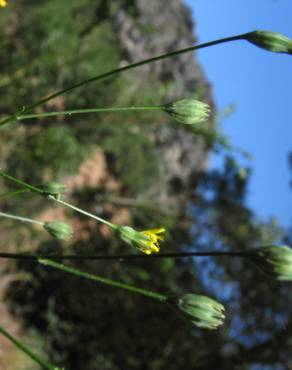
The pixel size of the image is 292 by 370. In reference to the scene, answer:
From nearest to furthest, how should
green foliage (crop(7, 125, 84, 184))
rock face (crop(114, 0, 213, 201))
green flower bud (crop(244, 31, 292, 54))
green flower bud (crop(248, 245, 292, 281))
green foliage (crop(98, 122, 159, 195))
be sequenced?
green flower bud (crop(248, 245, 292, 281)) → green flower bud (crop(244, 31, 292, 54)) → green foliage (crop(7, 125, 84, 184)) → green foliage (crop(98, 122, 159, 195)) → rock face (crop(114, 0, 213, 201))

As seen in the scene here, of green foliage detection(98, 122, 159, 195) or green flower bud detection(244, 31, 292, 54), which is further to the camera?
green foliage detection(98, 122, 159, 195)

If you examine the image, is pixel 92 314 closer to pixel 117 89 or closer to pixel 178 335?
pixel 178 335

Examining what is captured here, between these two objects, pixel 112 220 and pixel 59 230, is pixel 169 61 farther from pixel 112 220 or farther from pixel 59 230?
pixel 59 230

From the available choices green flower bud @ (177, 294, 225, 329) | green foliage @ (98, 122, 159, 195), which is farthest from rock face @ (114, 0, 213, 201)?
green flower bud @ (177, 294, 225, 329)

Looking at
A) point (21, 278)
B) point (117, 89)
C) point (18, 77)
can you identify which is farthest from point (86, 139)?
point (21, 278)

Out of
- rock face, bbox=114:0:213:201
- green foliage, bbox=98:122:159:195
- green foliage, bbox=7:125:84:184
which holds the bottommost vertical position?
green foliage, bbox=7:125:84:184

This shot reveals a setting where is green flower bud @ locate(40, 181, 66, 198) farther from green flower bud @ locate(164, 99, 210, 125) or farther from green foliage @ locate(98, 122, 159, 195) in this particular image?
green foliage @ locate(98, 122, 159, 195)
